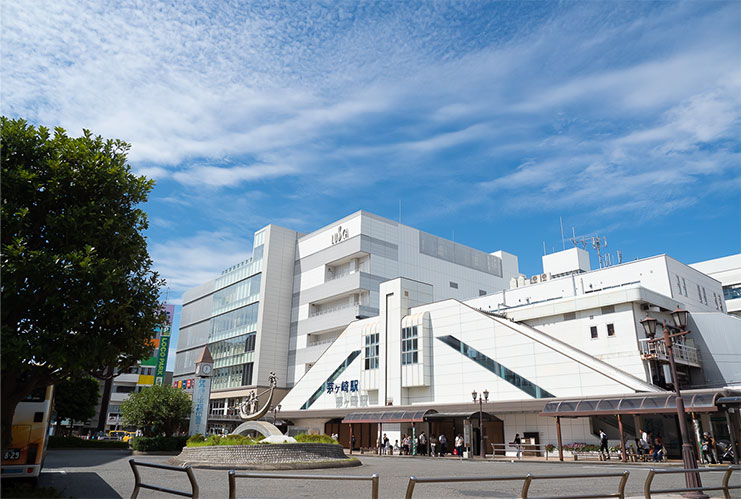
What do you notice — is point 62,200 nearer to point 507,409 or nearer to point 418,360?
point 507,409

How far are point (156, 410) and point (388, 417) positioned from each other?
18996mm

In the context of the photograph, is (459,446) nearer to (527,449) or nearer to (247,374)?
(527,449)

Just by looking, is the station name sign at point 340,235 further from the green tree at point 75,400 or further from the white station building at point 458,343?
the green tree at point 75,400

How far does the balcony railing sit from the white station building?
6.7 inches

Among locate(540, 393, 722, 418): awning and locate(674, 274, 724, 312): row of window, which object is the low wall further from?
locate(674, 274, 724, 312): row of window

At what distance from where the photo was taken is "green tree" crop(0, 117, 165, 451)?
384 inches

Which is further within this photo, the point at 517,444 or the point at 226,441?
the point at 517,444

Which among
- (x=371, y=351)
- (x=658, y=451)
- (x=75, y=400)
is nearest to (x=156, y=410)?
(x=75, y=400)

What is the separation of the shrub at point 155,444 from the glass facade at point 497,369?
68.6 ft

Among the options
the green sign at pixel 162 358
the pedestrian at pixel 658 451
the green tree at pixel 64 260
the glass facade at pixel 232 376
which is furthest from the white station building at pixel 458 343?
the green tree at pixel 64 260

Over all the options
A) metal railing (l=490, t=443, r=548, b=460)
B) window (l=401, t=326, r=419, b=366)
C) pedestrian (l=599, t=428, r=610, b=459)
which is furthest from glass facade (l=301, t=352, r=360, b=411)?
pedestrian (l=599, t=428, r=610, b=459)

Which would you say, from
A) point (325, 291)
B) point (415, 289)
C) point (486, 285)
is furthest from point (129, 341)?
A: point (486, 285)

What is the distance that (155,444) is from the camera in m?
36.2

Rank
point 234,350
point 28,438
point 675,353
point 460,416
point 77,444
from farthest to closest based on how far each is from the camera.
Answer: point 234,350 < point 77,444 < point 675,353 < point 460,416 < point 28,438
